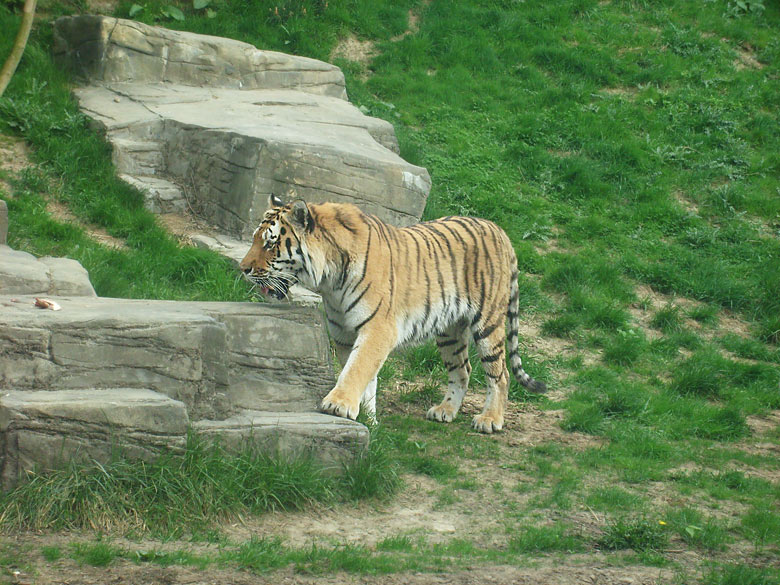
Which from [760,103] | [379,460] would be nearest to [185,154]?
[379,460]

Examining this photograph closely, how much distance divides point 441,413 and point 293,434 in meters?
2.18

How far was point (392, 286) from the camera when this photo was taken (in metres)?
6.03

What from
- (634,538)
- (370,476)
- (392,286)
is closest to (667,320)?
(392,286)

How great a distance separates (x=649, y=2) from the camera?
14.2 metres

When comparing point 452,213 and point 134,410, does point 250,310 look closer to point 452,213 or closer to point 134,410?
point 134,410

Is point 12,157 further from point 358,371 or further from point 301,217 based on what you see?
point 358,371

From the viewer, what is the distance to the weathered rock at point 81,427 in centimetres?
412

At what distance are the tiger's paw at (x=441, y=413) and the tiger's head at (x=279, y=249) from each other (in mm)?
1737

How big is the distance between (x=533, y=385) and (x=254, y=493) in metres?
2.94

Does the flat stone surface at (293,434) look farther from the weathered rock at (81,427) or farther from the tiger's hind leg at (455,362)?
the tiger's hind leg at (455,362)

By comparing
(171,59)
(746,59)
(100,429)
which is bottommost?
(100,429)

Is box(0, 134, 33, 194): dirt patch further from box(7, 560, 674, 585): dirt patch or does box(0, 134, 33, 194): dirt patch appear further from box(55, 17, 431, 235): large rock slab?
box(7, 560, 674, 585): dirt patch

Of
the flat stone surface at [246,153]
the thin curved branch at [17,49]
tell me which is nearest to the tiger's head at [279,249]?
the thin curved branch at [17,49]

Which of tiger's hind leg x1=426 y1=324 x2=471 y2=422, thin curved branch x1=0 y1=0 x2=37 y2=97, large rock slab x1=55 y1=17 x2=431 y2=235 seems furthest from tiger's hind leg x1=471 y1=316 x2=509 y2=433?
thin curved branch x1=0 y1=0 x2=37 y2=97
